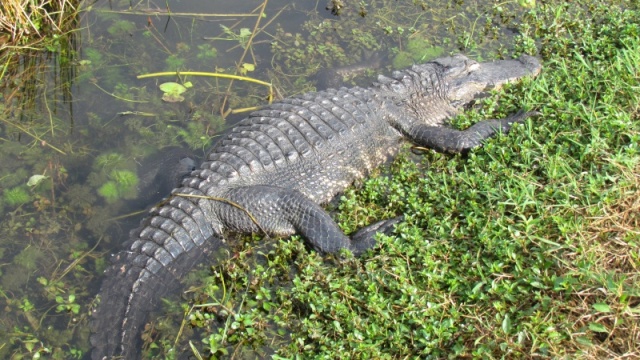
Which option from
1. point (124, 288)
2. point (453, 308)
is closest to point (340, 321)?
point (453, 308)

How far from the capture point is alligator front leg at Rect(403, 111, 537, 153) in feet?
17.0

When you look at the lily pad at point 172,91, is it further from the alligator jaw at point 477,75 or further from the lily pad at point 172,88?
the alligator jaw at point 477,75

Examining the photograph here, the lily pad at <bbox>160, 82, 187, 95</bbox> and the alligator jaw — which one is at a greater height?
the alligator jaw

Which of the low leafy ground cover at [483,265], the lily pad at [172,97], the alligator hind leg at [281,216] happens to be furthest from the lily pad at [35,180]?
the low leafy ground cover at [483,265]

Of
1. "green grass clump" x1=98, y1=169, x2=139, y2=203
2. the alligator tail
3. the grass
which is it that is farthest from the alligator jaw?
the grass

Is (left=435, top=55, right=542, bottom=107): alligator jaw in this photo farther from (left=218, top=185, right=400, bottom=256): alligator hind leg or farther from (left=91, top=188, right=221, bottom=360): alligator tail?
(left=91, top=188, right=221, bottom=360): alligator tail

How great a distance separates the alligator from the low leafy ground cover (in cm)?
19

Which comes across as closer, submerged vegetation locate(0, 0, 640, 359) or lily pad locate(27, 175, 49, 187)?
submerged vegetation locate(0, 0, 640, 359)

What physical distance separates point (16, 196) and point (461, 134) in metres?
3.83

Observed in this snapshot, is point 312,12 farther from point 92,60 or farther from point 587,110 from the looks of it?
point 587,110

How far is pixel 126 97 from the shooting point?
236 inches

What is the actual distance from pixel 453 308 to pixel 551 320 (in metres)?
0.54

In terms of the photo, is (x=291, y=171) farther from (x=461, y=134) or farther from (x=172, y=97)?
(x=172, y=97)

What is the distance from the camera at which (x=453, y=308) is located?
11.5 feet
